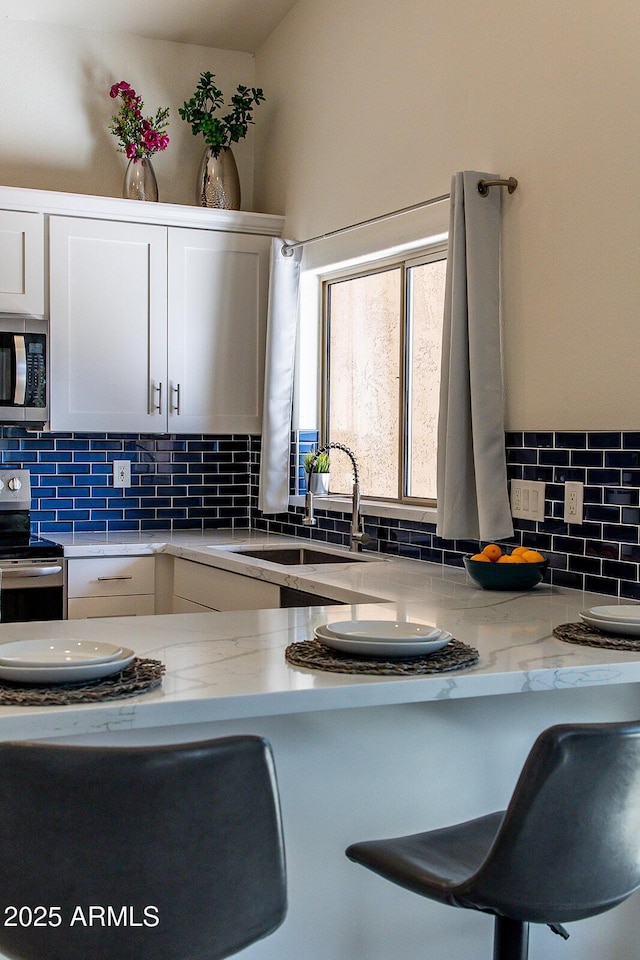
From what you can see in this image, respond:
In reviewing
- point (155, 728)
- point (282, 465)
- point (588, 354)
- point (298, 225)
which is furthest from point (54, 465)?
point (155, 728)

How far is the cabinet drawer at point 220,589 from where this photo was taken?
136 inches

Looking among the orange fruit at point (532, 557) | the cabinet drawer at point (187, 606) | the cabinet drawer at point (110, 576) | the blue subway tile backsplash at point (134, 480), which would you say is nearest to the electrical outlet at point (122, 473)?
the blue subway tile backsplash at point (134, 480)

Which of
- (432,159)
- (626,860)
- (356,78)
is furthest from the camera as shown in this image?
(356,78)

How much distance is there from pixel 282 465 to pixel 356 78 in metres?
1.60

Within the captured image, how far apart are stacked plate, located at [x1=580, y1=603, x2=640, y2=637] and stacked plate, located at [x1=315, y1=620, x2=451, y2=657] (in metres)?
0.39

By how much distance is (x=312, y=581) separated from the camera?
3.13 m

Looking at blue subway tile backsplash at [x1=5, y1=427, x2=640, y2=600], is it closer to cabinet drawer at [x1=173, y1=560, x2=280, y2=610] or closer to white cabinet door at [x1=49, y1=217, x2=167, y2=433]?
white cabinet door at [x1=49, y1=217, x2=167, y2=433]

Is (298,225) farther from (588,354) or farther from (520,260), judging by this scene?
(588,354)

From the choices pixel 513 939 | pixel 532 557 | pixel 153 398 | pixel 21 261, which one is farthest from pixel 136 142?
pixel 513 939

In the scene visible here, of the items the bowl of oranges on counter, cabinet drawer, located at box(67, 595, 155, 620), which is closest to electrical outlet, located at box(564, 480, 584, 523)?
the bowl of oranges on counter

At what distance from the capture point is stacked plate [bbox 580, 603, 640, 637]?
206 cm

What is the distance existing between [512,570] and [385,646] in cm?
105

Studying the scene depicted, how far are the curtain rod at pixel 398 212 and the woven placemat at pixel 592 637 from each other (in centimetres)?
146

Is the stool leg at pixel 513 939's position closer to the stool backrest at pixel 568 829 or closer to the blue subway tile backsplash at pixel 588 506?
the stool backrest at pixel 568 829
